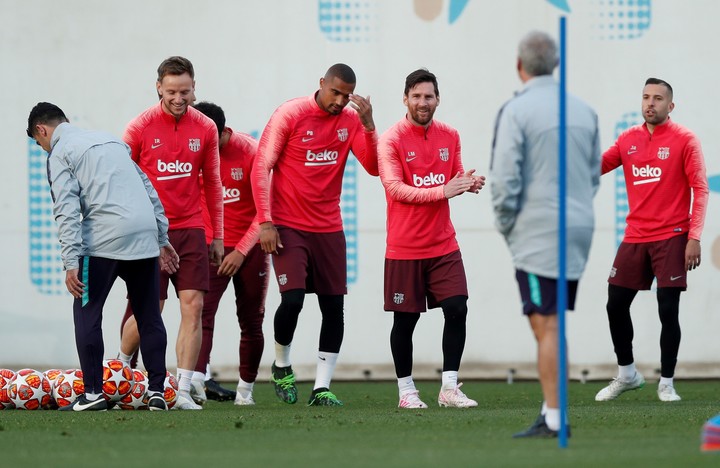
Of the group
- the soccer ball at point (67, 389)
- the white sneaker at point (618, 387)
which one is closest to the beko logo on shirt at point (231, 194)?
the soccer ball at point (67, 389)

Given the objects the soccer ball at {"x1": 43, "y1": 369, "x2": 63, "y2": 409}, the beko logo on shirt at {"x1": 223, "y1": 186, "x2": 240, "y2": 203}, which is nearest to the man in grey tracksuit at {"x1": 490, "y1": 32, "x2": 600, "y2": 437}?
the soccer ball at {"x1": 43, "y1": 369, "x2": 63, "y2": 409}

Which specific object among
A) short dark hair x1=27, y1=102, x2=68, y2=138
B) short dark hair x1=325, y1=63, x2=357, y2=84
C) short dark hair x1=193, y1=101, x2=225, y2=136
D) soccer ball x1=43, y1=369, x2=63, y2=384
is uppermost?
short dark hair x1=325, y1=63, x2=357, y2=84

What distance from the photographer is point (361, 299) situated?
12.2 m

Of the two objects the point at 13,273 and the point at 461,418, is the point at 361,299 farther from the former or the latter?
the point at 461,418

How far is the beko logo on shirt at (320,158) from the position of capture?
29.3 feet

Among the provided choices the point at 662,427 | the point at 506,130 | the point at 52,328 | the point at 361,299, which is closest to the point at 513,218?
the point at 506,130

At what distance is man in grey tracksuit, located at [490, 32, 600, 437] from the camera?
240 inches

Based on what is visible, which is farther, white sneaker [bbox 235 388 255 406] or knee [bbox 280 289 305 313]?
white sneaker [bbox 235 388 255 406]

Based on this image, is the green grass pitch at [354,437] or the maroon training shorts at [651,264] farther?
the maroon training shorts at [651,264]

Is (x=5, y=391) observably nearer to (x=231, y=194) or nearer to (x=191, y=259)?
(x=191, y=259)

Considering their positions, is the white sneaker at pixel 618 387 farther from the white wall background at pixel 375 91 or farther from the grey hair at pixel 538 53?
the grey hair at pixel 538 53

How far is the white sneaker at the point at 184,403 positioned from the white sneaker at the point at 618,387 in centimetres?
298

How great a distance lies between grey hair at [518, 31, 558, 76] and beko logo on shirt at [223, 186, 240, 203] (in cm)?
390

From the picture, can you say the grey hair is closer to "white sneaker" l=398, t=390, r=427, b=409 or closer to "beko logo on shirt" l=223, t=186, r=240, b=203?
"white sneaker" l=398, t=390, r=427, b=409
